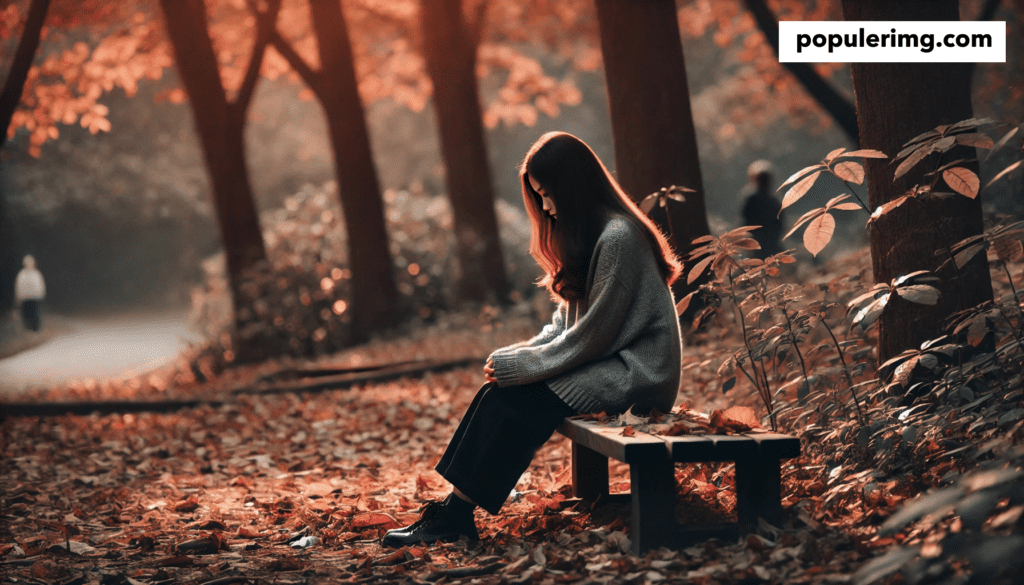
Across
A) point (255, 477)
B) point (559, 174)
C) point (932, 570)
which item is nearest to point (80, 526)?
point (255, 477)

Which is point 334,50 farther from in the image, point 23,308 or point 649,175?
point 649,175

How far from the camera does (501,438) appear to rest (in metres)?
3.35

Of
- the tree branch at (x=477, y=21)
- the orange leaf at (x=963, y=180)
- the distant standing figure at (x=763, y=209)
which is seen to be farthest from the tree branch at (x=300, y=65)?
the orange leaf at (x=963, y=180)

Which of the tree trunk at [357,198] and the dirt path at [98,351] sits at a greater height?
the tree trunk at [357,198]

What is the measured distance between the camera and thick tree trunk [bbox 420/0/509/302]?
12.4 metres

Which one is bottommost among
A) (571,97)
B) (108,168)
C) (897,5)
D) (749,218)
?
(749,218)

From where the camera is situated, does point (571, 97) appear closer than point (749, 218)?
No

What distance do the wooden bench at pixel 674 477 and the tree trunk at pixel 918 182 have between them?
3.92 ft

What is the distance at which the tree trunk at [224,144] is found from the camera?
11312 mm

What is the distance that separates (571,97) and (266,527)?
43.4ft

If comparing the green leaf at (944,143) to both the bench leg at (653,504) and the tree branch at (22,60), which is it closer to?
the bench leg at (653,504)

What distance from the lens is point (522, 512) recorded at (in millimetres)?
3900

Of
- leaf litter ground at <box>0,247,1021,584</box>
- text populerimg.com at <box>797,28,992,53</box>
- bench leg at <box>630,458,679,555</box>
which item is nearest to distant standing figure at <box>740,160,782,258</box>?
leaf litter ground at <box>0,247,1021,584</box>

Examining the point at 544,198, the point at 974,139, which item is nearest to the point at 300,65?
the point at 544,198
